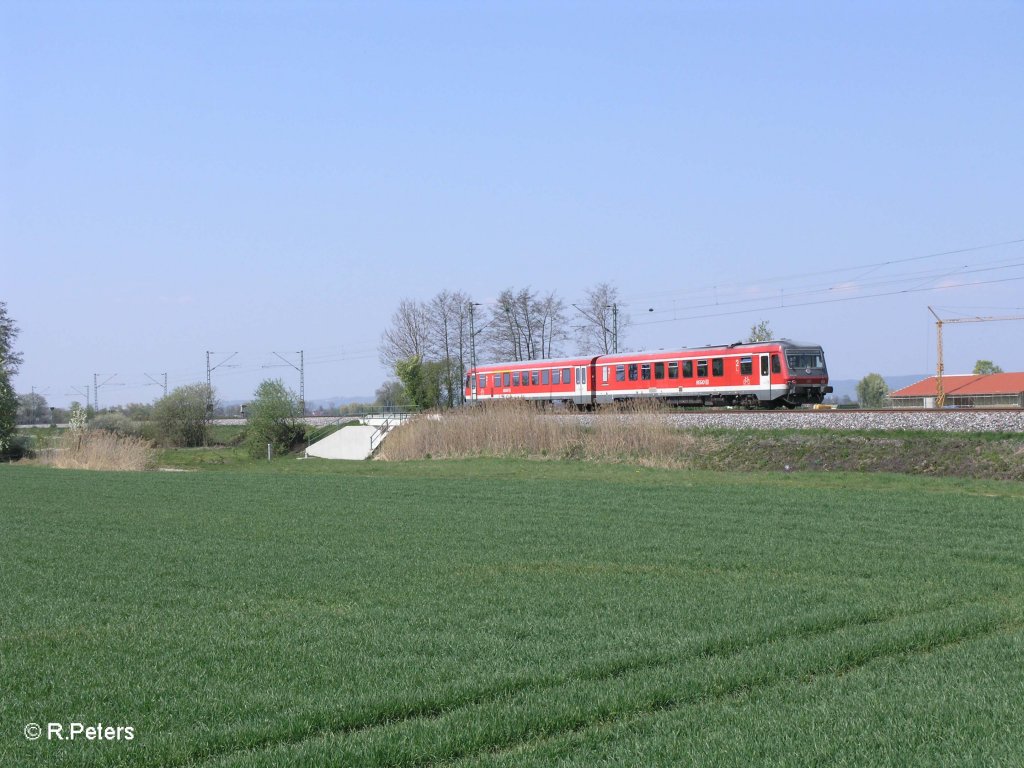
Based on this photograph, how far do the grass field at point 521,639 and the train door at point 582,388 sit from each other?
97.4 ft

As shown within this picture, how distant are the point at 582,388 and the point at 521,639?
134ft

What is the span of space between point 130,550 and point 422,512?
7.26 meters

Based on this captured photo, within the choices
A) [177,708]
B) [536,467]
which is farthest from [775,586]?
[536,467]

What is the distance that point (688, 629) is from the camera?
31.8 feet

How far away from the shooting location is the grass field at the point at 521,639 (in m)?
6.46

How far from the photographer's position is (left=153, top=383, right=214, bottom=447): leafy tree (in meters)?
78.1

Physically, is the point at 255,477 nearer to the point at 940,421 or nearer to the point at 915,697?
the point at 940,421

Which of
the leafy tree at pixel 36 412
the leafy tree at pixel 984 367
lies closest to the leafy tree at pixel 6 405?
the leafy tree at pixel 36 412

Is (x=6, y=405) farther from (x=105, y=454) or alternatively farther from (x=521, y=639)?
(x=521, y=639)

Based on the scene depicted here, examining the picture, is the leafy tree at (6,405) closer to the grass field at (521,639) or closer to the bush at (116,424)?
the bush at (116,424)

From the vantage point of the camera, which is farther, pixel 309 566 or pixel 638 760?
pixel 309 566

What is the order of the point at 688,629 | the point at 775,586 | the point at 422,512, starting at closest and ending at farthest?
1. the point at 688,629
2. the point at 775,586
3. the point at 422,512

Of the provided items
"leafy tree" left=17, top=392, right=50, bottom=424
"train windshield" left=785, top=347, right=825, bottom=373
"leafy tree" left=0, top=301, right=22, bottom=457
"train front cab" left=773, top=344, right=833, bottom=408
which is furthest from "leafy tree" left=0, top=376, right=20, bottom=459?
"leafy tree" left=17, top=392, right=50, bottom=424

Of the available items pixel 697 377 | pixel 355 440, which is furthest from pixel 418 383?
pixel 697 377
